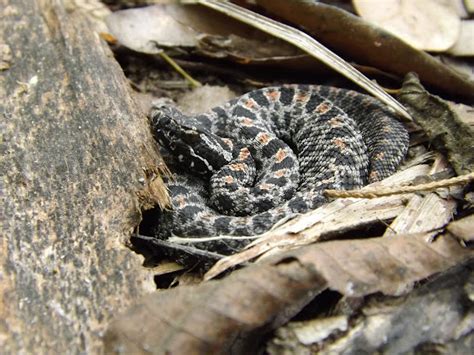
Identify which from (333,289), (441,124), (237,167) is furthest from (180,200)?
(441,124)

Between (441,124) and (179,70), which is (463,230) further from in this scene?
(179,70)

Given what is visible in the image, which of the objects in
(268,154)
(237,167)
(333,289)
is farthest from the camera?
(268,154)

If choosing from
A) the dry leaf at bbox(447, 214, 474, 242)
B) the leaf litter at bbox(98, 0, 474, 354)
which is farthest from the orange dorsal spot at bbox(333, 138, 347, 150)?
the dry leaf at bbox(447, 214, 474, 242)

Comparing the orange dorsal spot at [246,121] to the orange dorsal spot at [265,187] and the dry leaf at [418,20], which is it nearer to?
the orange dorsal spot at [265,187]

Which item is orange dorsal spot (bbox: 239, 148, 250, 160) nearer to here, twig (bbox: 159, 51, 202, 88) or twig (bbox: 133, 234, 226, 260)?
twig (bbox: 159, 51, 202, 88)

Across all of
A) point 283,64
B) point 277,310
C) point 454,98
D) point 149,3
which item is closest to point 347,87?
point 283,64

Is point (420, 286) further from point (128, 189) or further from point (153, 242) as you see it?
point (128, 189)

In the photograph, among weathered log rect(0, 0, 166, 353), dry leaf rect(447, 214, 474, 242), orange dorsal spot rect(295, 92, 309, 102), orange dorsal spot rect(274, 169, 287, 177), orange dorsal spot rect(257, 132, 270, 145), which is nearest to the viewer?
dry leaf rect(447, 214, 474, 242)
